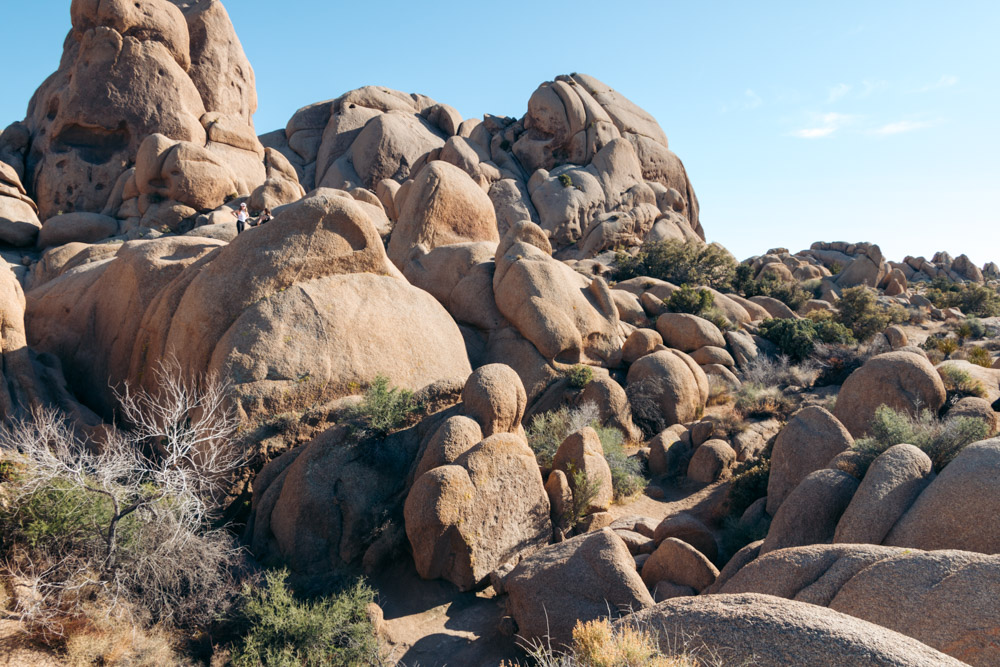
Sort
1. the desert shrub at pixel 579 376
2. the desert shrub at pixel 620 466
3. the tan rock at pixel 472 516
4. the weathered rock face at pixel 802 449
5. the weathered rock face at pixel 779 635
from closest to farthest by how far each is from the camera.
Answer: the weathered rock face at pixel 779 635, the tan rock at pixel 472 516, the weathered rock face at pixel 802 449, the desert shrub at pixel 620 466, the desert shrub at pixel 579 376

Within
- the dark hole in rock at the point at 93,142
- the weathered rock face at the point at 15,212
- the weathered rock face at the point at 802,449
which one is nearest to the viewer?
the weathered rock face at the point at 802,449

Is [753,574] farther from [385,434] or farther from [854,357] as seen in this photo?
[854,357]

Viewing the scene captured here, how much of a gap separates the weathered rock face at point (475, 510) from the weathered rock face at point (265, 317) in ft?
10.7

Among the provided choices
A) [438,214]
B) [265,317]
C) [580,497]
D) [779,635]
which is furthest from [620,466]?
[438,214]

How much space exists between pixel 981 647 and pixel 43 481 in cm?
951

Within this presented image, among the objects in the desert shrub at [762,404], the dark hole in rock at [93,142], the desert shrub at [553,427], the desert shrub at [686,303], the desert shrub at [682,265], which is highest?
the dark hole in rock at [93,142]

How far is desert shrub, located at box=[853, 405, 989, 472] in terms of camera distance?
813 cm

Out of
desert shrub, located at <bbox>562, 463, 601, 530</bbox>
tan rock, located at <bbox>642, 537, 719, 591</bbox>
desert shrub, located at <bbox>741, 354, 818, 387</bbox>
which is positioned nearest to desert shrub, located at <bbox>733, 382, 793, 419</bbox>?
desert shrub, located at <bbox>741, 354, 818, 387</bbox>

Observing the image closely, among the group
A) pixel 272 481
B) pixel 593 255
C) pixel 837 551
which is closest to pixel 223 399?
pixel 272 481

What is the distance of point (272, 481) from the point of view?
10414 mm

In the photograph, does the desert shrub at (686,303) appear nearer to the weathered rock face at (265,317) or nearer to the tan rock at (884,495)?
the weathered rock face at (265,317)

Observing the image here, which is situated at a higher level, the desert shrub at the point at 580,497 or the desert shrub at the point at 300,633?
the desert shrub at the point at 580,497

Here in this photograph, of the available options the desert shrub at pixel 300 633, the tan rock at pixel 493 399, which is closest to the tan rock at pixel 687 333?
the tan rock at pixel 493 399

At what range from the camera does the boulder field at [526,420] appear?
579 centimetres
